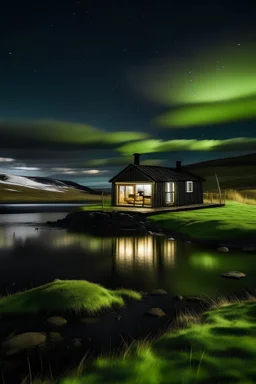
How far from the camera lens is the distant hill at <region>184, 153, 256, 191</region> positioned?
115688 millimetres

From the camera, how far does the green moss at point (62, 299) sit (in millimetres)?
9867

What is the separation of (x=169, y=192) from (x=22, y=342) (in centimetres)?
3201

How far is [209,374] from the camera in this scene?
18.6 feet

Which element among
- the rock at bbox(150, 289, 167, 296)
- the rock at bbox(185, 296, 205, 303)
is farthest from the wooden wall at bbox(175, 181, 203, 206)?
the rock at bbox(185, 296, 205, 303)

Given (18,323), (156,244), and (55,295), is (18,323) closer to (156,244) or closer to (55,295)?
(55,295)

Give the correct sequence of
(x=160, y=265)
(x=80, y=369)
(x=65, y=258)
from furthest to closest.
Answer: (x=65, y=258) → (x=160, y=265) → (x=80, y=369)

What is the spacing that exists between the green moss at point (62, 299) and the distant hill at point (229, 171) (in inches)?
4104

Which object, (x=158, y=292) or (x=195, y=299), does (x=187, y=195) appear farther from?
(x=195, y=299)

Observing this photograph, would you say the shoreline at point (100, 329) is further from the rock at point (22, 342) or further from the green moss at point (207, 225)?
the green moss at point (207, 225)

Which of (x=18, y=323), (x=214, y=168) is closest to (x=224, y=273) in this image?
(x=18, y=323)

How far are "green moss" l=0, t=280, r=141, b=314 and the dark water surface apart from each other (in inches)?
89.0

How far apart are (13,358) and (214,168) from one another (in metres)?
150

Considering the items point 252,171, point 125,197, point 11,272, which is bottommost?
point 11,272

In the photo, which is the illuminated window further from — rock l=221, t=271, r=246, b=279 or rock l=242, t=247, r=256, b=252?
rock l=221, t=271, r=246, b=279
